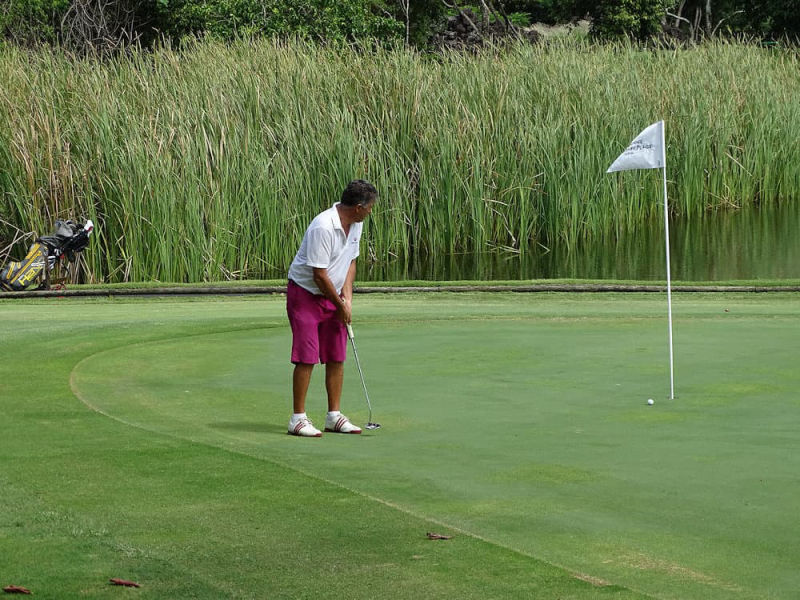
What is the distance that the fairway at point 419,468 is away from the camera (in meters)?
4.36

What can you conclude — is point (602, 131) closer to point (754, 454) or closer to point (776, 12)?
point (754, 454)

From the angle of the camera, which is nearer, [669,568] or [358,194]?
[669,568]

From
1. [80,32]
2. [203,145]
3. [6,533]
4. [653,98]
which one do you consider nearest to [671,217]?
[653,98]

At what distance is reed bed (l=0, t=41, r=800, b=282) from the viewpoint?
58.1 feet

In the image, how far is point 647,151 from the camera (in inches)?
338

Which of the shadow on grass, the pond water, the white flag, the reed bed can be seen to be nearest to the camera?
the shadow on grass

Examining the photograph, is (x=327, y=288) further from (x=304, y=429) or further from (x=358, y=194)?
(x=304, y=429)

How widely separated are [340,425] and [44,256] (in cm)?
1012

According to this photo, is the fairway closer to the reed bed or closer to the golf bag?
the golf bag

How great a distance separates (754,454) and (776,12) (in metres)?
39.2

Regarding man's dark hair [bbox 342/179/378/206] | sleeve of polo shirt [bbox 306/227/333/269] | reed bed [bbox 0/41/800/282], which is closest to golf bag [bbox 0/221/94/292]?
reed bed [bbox 0/41/800/282]

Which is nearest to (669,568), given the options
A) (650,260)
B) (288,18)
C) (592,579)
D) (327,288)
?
(592,579)

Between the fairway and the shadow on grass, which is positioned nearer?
the fairway

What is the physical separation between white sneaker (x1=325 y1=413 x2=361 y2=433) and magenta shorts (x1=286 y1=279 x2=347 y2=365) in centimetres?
33
